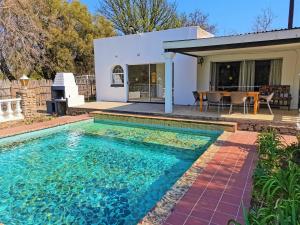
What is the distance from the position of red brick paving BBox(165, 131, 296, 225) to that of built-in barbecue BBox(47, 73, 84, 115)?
9.83m

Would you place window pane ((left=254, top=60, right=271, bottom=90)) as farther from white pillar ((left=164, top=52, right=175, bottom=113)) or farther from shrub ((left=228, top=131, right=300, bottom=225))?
shrub ((left=228, top=131, right=300, bottom=225))

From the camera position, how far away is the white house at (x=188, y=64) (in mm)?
8898

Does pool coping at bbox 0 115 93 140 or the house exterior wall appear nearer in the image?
pool coping at bbox 0 115 93 140

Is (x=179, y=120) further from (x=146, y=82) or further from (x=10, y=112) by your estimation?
(x=10, y=112)

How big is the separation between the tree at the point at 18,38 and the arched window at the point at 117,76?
288 inches

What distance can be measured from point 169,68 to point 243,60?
4094 mm

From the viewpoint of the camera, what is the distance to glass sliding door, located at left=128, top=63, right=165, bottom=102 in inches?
548

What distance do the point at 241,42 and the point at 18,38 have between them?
50.3ft

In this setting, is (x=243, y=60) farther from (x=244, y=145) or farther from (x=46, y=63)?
(x=46, y=63)

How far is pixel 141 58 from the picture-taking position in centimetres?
1403

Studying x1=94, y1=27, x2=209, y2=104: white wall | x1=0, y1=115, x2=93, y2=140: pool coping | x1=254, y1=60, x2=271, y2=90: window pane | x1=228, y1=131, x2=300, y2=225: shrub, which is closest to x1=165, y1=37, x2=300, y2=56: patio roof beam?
x1=94, y1=27, x2=209, y2=104: white wall

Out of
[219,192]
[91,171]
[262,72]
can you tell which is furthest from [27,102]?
[262,72]

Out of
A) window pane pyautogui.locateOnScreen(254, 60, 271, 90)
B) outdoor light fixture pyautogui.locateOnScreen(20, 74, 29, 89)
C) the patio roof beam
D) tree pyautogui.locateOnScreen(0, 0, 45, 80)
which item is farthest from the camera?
tree pyautogui.locateOnScreen(0, 0, 45, 80)

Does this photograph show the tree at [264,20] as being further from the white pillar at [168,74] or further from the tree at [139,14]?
the white pillar at [168,74]
